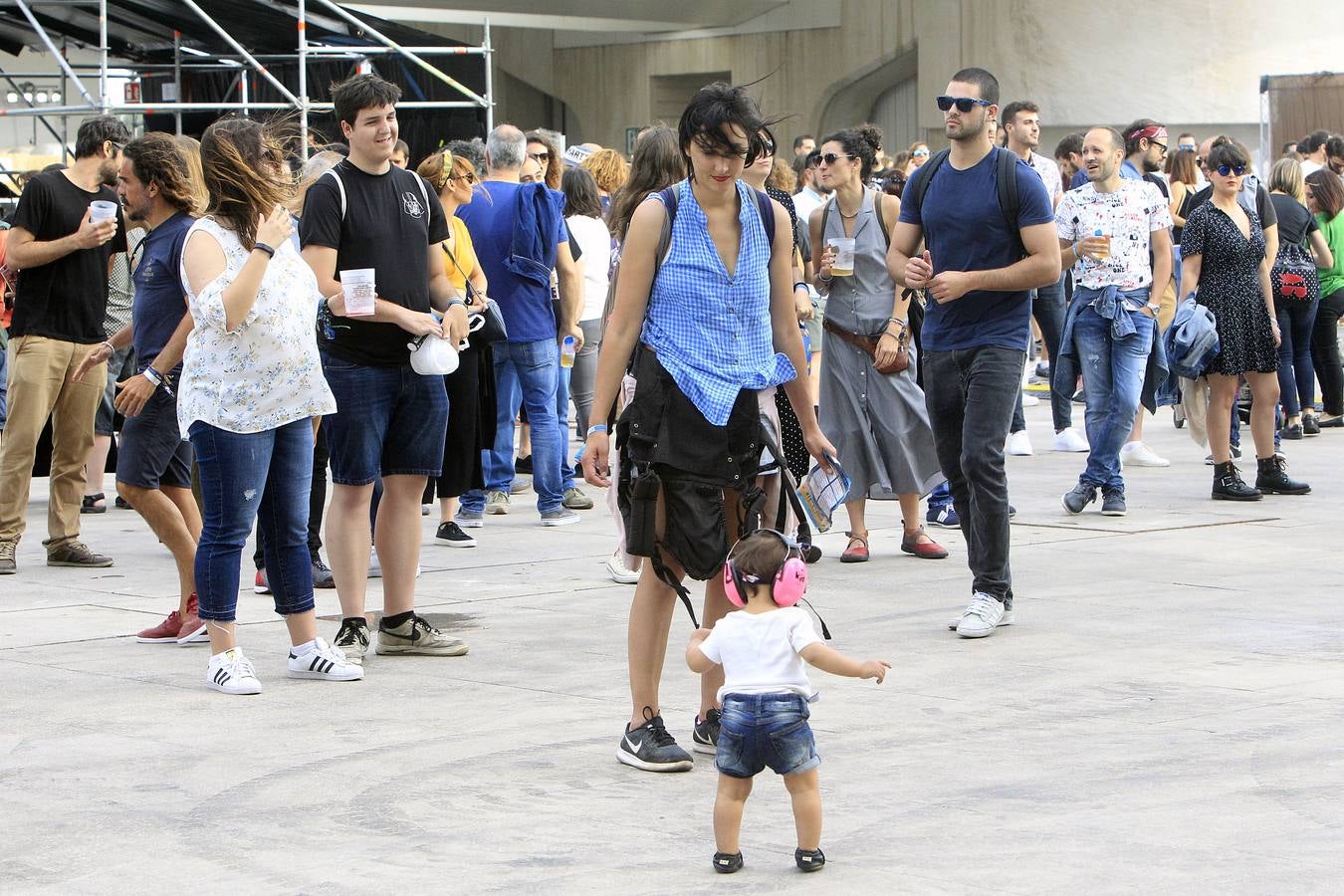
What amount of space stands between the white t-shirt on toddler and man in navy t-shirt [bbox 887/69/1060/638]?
2.71 metres

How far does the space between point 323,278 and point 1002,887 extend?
345 centimetres

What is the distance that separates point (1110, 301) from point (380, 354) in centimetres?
509

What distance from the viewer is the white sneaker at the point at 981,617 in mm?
6801

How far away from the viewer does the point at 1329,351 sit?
1434 centimetres

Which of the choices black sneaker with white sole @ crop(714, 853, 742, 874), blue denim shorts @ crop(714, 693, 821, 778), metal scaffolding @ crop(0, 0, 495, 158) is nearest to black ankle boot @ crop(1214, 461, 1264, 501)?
blue denim shorts @ crop(714, 693, 821, 778)

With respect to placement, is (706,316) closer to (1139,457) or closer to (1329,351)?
(1139,457)

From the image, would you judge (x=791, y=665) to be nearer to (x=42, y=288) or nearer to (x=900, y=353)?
(x=900, y=353)

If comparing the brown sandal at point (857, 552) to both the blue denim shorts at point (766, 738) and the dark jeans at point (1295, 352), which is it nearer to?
the blue denim shorts at point (766, 738)

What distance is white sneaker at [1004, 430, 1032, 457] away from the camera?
12828 mm

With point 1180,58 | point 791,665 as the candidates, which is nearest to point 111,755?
point 791,665

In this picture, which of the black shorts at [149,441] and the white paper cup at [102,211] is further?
the white paper cup at [102,211]

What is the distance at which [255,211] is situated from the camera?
6.13 meters

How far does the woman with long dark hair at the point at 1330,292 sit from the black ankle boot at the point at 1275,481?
339 cm

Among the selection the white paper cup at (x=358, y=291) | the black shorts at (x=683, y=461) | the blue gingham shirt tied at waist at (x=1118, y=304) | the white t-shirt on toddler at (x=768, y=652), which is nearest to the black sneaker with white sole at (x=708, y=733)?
the black shorts at (x=683, y=461)
